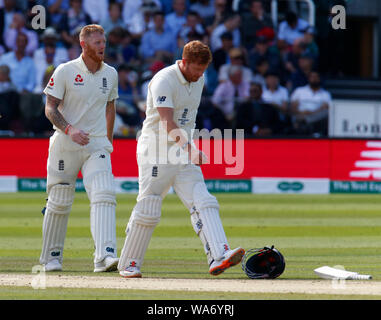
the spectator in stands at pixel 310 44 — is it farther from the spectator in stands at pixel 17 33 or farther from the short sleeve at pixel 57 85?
the short sleeve at pixel 57 85

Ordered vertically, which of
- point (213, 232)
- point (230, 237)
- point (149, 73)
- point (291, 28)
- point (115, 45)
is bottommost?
point (230, 237)

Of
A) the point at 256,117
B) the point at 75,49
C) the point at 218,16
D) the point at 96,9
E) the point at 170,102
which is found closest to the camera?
the point at 170,102

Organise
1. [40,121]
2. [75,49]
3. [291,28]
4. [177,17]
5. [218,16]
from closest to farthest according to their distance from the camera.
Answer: [40,121]
[75,49]
[177,17]
[218,16]
[291,28]

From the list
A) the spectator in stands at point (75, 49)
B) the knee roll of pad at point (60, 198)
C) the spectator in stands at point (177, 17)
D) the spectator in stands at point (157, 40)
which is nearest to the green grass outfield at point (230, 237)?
the knee roll of pad at point (60, 198)

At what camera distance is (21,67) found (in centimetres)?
1842

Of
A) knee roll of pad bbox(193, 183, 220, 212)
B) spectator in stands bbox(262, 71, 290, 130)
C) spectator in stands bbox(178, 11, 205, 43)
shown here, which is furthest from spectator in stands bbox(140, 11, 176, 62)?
knee roll of pad bbox(193, 183, 220, 212)

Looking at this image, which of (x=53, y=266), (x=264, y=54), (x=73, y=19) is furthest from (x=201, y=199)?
(x=73, y=19)

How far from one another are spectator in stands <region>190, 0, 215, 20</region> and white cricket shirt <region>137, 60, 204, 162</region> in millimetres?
12997

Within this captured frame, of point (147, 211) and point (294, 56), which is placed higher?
point (294, 56)

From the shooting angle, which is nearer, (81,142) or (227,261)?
(227,261)

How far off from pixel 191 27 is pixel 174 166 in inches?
483

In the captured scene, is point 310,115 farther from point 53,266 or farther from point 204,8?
point 53,266

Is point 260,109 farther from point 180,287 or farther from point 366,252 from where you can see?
point 180,287

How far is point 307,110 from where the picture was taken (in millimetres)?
17672
